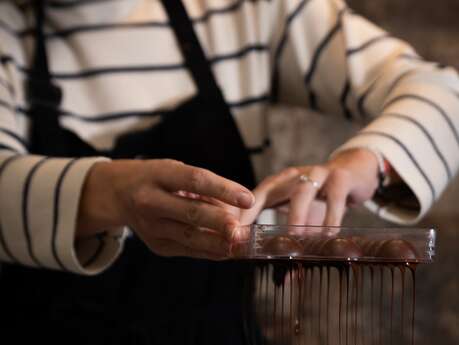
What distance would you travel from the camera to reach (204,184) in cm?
43

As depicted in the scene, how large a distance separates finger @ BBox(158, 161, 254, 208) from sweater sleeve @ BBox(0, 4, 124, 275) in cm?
11

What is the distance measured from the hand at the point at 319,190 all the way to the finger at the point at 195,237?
0.05 metres

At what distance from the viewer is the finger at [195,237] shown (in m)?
0.43

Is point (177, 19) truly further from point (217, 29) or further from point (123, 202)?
point (123, 202)

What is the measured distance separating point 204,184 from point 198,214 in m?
0.03

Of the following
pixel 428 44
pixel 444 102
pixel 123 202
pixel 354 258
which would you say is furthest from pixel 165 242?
pixel 428 44

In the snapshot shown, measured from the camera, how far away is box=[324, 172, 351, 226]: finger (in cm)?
53

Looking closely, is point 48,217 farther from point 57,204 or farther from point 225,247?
point 225,247

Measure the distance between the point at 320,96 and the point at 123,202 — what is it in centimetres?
34

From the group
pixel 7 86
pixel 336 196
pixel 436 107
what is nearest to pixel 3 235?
pixel 7 86

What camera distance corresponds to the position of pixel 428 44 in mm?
802

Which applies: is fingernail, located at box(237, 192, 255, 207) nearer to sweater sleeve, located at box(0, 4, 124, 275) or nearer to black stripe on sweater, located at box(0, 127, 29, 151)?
sweater sleeve, located at box(0, 4, 124, 275)

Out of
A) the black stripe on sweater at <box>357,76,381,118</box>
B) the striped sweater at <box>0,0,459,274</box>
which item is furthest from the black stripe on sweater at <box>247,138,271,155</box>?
the black stripe on sweater at <box>357,76,381,118</box>

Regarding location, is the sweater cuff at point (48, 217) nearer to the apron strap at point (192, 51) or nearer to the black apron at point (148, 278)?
the black apron at point (148, 278)
